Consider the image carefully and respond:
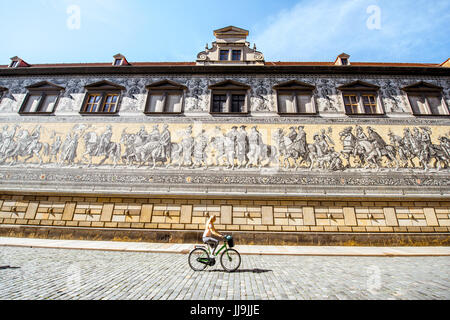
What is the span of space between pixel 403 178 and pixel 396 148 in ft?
5.14

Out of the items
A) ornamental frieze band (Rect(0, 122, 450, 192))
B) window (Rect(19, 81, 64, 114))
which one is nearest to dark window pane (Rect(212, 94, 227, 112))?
ornamental frieze band (Rect(0, 122, 450, 192))

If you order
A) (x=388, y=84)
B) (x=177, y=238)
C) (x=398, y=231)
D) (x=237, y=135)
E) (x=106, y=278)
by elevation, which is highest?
(x=388, y=84)

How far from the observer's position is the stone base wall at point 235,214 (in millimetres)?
7648

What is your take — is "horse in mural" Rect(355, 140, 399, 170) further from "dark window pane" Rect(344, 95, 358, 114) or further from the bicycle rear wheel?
the bicycle rear wheel

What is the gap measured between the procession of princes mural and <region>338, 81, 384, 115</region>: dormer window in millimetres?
1263

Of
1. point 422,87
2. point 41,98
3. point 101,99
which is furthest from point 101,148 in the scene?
point 422,87

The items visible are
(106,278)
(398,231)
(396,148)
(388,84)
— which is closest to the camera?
(106,278)

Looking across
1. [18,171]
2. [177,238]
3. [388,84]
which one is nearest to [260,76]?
[388,84]

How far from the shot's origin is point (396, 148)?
8.81 m

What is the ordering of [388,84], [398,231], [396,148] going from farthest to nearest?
[388,84]
[396,148]
[398,231]

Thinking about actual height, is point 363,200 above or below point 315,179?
below

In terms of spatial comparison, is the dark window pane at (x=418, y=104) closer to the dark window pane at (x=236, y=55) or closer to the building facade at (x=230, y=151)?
the building facade at (x=230, y=151)

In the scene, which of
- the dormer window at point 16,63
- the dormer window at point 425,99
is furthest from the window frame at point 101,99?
the dormer window at point 425,99

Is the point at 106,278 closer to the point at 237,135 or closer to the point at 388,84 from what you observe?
the point at 237,135
